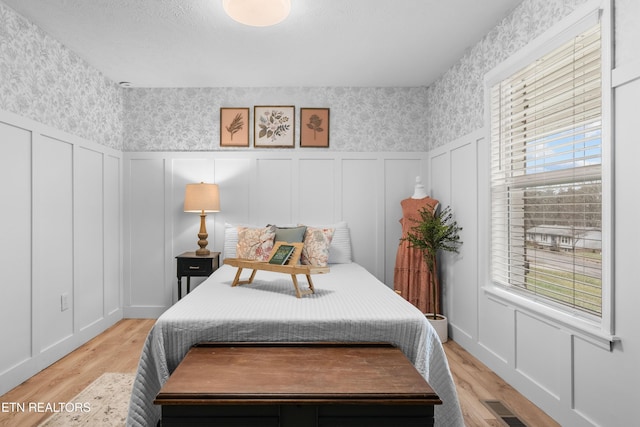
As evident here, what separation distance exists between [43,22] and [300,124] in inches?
93.1

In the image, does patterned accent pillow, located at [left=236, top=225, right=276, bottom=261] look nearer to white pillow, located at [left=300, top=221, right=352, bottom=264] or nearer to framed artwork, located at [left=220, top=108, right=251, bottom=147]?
white pillow, located at [left=300, top=221, right=352, bottom=264]

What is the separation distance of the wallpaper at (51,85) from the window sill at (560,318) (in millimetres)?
3616

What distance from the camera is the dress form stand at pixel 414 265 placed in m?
3.81

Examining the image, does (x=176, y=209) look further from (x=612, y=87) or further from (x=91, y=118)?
(x=612, y=87)

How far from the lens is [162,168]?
4.27 meters

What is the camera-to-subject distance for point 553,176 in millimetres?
2293

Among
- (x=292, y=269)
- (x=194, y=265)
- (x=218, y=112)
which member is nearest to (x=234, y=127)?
(x=218, y=112)

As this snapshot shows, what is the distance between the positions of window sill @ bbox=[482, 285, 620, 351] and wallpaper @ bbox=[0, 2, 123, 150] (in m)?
3.62

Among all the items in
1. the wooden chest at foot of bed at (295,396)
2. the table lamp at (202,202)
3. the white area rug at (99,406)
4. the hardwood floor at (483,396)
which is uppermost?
the table lamp at (202,202)

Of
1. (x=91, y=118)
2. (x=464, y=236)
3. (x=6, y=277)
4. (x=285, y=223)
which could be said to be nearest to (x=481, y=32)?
(x=464, y=236)

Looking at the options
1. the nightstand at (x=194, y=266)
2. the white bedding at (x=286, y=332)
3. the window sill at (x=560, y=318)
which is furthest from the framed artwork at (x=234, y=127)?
the window sill at (x=560, y=318)

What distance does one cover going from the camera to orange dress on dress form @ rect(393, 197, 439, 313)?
12.5 feet

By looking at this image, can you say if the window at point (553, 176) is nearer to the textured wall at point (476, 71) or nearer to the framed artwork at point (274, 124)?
the textured wall at point (476, 71)

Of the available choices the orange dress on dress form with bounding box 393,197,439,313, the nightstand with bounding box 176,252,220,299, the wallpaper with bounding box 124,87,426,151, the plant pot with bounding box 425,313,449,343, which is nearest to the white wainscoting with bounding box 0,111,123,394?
the wallpaper with bounding box 124,87,426,151
